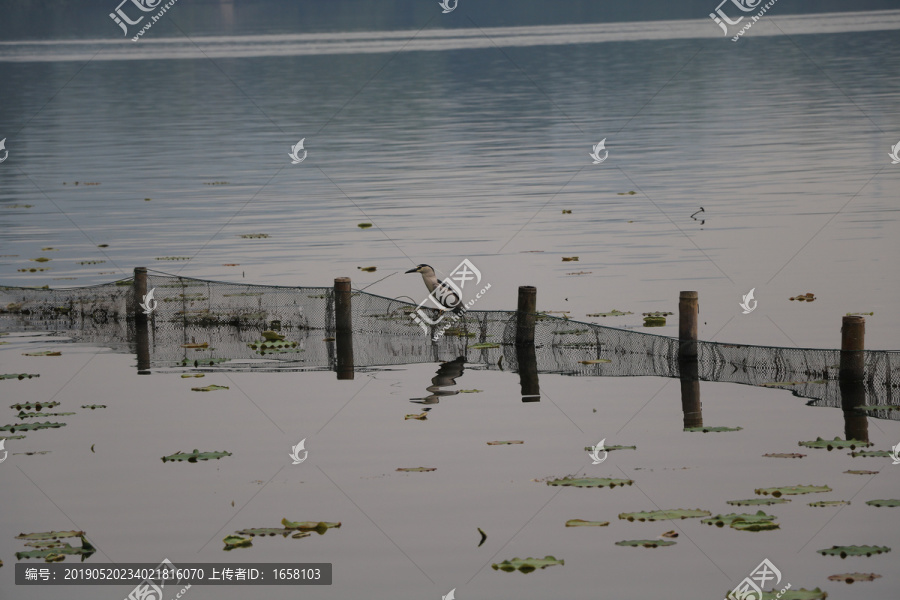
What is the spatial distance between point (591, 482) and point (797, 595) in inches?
133

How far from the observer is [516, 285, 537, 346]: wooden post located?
64.5 feet

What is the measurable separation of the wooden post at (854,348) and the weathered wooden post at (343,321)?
693 centimetres

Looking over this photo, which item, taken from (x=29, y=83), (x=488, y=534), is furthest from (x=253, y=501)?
(x=29, y=83)

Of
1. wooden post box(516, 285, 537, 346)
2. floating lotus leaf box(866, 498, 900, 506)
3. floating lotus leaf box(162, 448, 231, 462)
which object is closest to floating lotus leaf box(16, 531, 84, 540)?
floating lotus leaf box(162, 448, 231, 462)

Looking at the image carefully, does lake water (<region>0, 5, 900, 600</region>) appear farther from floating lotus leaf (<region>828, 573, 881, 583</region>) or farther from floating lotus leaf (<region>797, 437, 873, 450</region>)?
floating lotus leaf (<region>797, 437, 873, 450</region>)

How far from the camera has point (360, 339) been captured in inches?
826

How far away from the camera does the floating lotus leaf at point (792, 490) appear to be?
1391 centimetres

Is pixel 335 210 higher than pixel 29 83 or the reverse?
the reverse

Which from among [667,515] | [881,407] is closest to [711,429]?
[881,407]

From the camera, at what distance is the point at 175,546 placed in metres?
13.1

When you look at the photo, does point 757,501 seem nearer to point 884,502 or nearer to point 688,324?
point 884,502

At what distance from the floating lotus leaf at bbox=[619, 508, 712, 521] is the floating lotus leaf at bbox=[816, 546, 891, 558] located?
1.28 metres

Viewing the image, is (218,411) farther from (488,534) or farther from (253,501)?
(488,534)

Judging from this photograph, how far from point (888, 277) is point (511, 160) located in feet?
71.1
